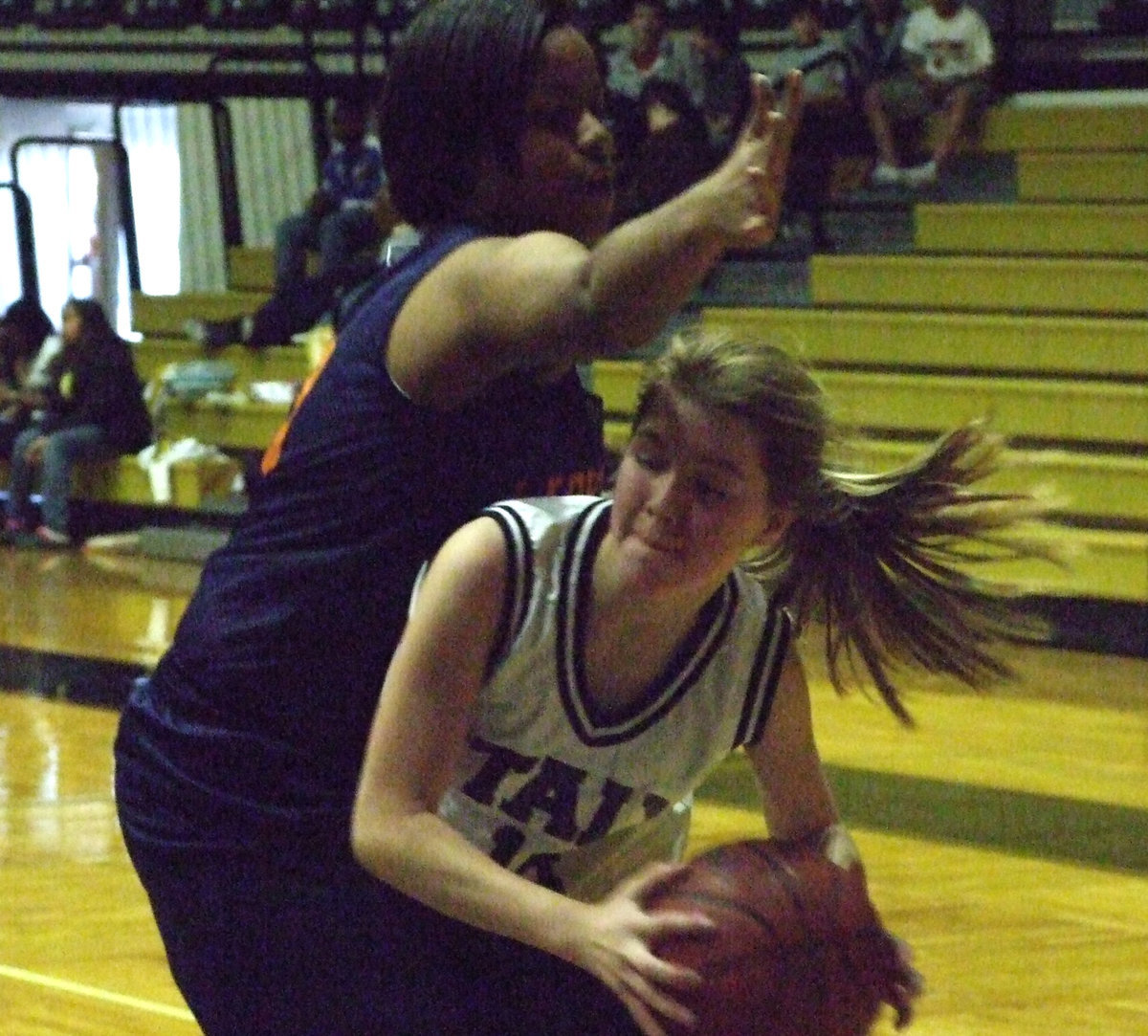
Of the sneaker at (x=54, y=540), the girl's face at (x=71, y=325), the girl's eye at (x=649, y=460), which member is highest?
the girl's eye at (x=649, y=460)

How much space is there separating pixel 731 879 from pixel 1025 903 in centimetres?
248

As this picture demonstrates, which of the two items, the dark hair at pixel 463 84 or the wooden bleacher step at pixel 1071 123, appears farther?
the wooden bleacher step at pixel 1071 123

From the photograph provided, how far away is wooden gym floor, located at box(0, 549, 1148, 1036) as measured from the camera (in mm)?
3555

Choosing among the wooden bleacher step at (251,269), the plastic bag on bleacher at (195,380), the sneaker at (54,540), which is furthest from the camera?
the wooden bleacher step at (251,269)

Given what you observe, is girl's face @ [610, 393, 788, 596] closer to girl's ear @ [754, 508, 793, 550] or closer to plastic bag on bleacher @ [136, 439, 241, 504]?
girl's ear @ [754, 508, 793, 550]

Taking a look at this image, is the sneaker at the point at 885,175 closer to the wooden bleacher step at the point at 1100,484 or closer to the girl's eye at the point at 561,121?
the wooden bleacher step at the point at 1100,484

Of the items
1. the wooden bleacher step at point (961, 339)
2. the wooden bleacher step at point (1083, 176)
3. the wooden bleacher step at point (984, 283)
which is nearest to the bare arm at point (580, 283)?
the wooden bleacher step at point (961, 339)

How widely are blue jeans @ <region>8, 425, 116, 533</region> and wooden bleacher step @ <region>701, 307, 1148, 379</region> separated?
2.95 metres

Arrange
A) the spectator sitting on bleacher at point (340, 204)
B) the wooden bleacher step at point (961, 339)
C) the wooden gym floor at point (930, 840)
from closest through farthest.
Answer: the wooden gym floor at point (930, 840), the wooden bleacher step at point (961, 339), the spectator sitting on bleacher at point (340, 204)

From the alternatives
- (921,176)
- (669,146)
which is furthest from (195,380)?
(921,176)

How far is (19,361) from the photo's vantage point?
11.5 metres

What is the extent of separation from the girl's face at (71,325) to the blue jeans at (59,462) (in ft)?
1.36

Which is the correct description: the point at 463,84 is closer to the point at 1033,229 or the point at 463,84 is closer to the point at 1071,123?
the point at 1033,229

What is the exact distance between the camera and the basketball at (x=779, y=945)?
5.81ft
